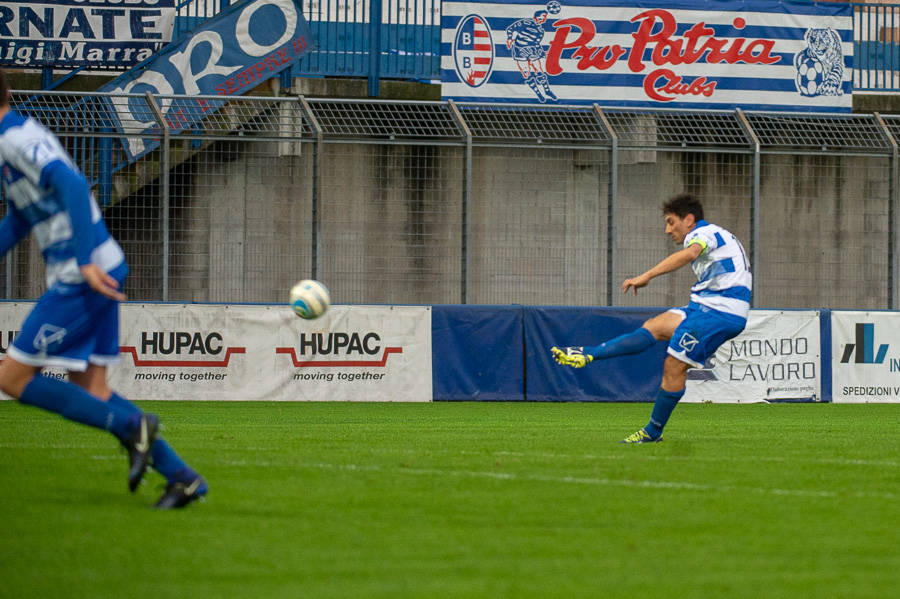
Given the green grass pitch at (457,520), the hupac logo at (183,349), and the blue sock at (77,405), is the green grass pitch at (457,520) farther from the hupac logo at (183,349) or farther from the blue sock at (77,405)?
the hupac logo at (183,349)

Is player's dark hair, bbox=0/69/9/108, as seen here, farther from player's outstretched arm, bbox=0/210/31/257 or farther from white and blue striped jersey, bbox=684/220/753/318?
white and blue striped jersey, bbox=684/220/753/318

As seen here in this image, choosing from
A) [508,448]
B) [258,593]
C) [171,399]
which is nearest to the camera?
[258,593]

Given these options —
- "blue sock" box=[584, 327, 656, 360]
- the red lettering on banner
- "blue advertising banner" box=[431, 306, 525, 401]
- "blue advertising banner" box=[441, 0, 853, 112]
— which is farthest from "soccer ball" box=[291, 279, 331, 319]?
the red lettering on banner

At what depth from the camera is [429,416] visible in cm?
1347

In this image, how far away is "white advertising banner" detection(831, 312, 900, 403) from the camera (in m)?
17.8

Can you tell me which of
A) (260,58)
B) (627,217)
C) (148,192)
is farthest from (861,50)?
(148,192)

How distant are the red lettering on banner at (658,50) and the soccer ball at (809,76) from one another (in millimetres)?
993

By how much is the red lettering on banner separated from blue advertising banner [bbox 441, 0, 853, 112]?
0.06ft

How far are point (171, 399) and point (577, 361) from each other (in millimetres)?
8161

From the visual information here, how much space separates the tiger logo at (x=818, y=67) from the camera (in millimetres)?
21438

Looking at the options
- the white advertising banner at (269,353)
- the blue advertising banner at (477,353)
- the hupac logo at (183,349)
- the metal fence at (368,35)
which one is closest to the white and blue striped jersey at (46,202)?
the white advertising banner at (269,353)

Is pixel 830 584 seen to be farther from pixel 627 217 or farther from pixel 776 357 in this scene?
pixel 627 217

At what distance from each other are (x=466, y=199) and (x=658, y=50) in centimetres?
506

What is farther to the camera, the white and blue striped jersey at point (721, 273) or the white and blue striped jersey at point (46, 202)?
the white and blue striped jersey at point (721, 273)
